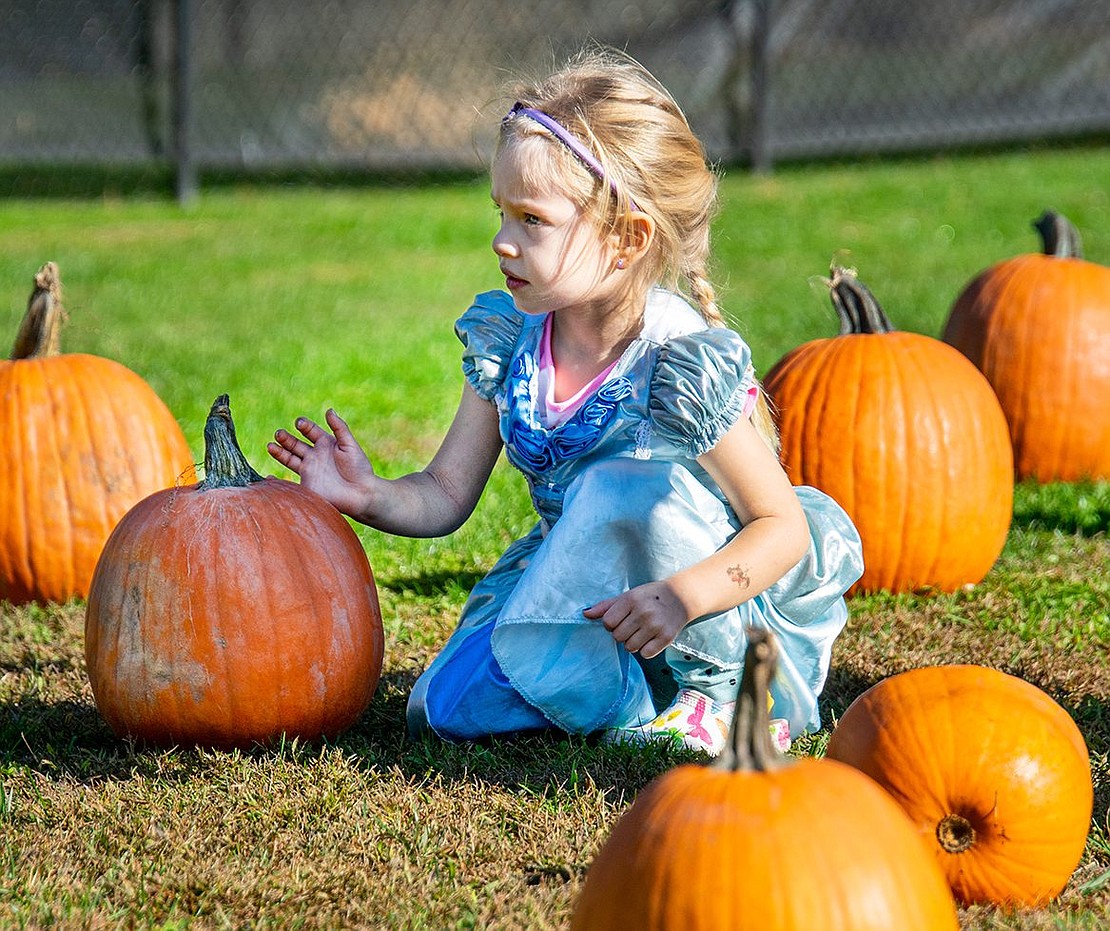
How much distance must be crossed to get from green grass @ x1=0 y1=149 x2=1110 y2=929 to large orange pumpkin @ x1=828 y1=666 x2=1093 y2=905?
72mm

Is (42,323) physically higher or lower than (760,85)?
lower

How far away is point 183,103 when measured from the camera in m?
12.5

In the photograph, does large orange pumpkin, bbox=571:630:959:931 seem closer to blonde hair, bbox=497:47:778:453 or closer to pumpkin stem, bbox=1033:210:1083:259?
blonde hair, bbox=497:47:778:453

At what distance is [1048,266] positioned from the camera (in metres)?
5.06

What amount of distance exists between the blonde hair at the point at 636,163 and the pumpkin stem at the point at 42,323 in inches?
67.8

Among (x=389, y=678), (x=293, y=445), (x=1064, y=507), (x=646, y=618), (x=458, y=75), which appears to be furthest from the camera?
(x=458, y=75)

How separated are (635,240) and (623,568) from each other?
686 millimetres

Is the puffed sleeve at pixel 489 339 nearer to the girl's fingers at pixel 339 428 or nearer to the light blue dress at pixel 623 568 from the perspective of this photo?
the light blue dress at pixel 623 568

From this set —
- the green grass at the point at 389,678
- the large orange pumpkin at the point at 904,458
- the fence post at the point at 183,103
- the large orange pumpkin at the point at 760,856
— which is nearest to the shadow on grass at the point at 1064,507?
the green grass at the point at 389,678

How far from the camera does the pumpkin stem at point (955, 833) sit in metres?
2.29

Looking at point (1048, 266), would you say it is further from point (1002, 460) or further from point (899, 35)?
point (899, 35)

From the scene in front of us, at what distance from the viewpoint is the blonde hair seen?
114 inches

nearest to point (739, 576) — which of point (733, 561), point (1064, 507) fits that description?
point (733, 561)

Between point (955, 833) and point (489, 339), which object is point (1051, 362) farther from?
point (955, 833)
